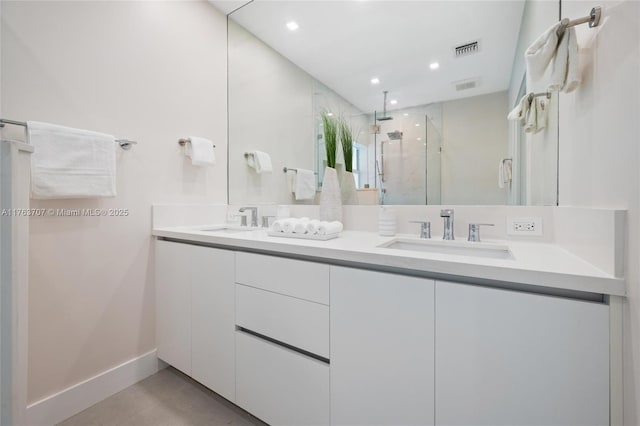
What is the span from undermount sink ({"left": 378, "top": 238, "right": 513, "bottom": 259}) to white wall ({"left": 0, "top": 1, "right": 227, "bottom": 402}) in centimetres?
142

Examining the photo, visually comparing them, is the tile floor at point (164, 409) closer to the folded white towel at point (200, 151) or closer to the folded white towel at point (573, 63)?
the folded white towel at point (200, 151)

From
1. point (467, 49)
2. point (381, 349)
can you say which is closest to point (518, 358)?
point (381, 349)

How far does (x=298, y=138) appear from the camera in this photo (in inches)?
77.9

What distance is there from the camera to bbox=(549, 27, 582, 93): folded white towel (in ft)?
2.55

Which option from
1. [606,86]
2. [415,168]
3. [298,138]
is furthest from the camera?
[298,138]

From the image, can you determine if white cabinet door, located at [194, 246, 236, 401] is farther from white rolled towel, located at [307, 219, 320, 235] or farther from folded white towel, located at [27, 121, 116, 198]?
folded white towel, located at [27, 121, 116, 198]

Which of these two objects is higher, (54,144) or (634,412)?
(54,144)

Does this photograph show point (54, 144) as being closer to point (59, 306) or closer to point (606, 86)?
point (59, 306)

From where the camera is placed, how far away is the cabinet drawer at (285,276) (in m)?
0.98

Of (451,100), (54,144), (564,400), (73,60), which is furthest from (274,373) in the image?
(73,60)

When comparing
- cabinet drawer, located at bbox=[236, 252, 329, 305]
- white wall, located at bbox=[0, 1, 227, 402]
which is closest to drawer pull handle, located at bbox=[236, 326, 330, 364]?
cabinet drawer, located at bbox=[236, 252, 329, 305]

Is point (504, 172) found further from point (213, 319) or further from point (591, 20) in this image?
point (213, 319)

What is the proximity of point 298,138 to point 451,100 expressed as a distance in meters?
1.02

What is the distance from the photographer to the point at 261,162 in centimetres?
212
